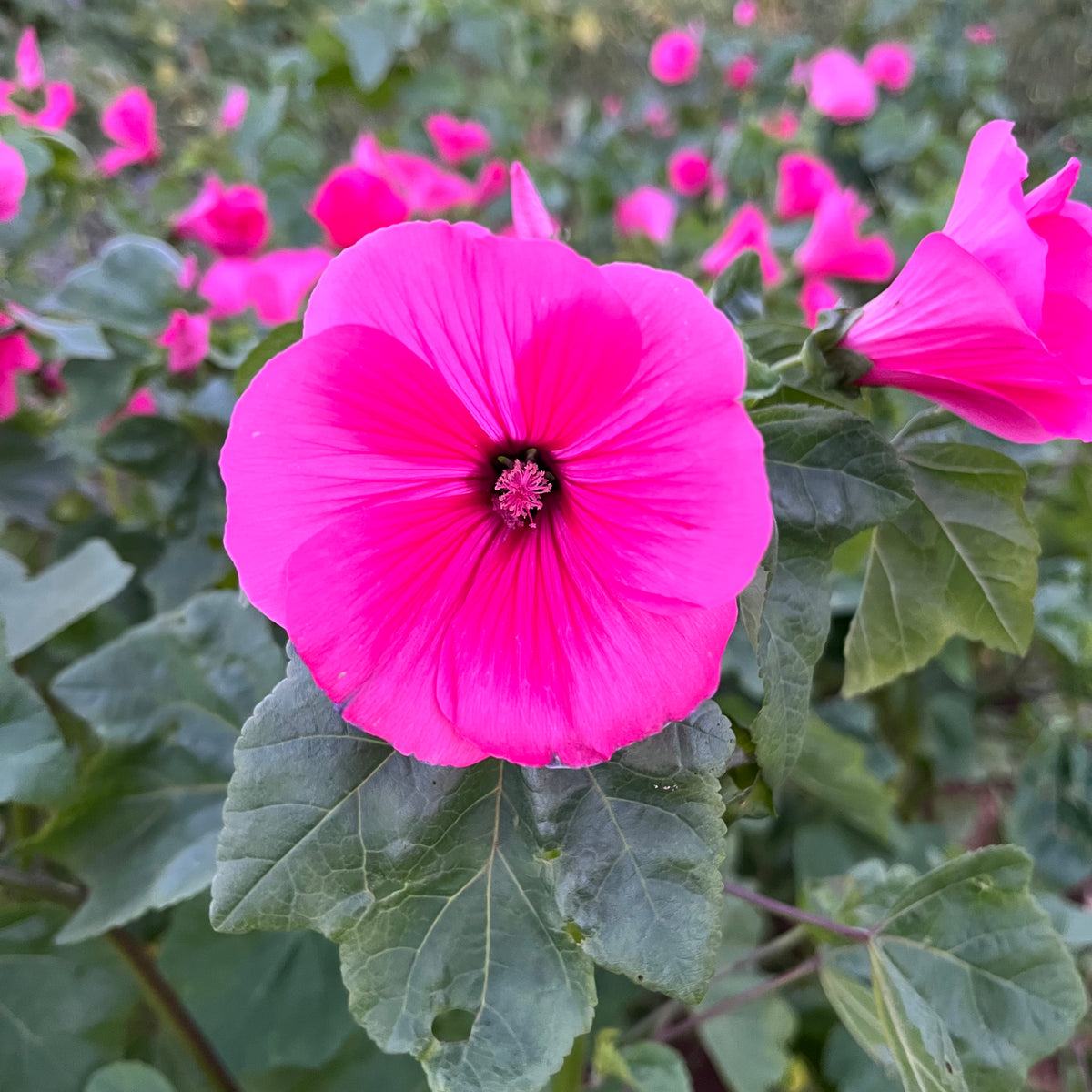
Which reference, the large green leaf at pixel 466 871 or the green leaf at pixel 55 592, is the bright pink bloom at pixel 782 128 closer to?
the green leaf at pixel 55 592

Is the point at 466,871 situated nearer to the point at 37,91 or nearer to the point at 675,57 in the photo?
the point at 37,91

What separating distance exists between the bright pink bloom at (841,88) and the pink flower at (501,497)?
2112 millimetres

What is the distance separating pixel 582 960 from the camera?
1.37 ft

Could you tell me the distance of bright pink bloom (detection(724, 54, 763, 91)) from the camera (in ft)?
7.43

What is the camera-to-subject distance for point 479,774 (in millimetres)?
433

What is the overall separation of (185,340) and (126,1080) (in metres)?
0.73

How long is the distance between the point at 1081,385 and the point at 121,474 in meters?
1.28

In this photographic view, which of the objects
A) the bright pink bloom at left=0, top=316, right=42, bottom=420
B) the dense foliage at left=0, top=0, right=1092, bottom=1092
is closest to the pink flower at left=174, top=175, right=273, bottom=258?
the dense foliage at left=0, top=0, right=1092, bottom=1092

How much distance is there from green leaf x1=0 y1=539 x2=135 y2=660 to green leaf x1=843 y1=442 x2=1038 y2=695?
2.01 ft

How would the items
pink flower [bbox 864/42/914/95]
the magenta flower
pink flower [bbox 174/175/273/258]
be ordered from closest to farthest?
1. the magenta flower
2. pink flower [bbox 174/175/273/258]
3. pink flower [bbox 864/42/914/95]

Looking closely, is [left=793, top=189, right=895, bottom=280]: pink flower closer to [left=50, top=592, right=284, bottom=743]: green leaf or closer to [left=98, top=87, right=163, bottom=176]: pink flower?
[left=50, top=592, right=284, bottom=743]: green leaf

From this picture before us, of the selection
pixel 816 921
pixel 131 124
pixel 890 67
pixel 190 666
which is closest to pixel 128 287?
pixel 190 666

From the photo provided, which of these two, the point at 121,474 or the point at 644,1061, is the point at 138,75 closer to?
the point at 121,474

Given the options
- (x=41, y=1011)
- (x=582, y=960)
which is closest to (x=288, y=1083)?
(x=41, y=1011)
